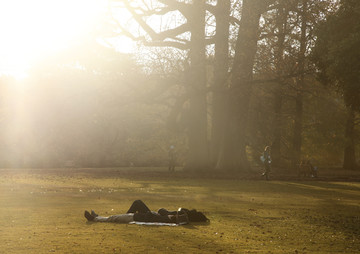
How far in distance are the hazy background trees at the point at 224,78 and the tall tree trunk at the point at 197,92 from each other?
0.07 meters

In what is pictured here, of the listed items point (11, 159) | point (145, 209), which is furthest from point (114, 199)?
point (11, 159)

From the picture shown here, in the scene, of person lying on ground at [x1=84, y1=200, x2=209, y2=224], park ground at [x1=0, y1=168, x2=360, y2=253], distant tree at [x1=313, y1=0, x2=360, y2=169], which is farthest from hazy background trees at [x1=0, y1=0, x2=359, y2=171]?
person lying on ground at [x1=84, y1=200, x2=209, y2=224]

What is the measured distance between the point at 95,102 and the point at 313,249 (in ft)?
119

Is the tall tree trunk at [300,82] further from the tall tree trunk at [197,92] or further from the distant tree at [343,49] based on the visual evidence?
the distant tree at [343,49]

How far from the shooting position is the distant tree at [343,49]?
70.0ft

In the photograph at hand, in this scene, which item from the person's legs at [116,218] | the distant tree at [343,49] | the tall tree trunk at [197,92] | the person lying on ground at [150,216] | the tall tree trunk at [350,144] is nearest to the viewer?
the person lying on ground at [150,216]

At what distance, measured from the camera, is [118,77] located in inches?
1586

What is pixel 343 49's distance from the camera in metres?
21.6

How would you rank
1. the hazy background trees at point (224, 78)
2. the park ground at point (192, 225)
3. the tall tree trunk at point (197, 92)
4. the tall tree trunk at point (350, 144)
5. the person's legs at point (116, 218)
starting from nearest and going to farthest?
the park ground at point (192, 225) < the person's legs at point (116, 218) < the hazy background trees at point (224, 78) < the tall tree trunk at point (197, 92) < the tall tree trunk at point (350, 144)

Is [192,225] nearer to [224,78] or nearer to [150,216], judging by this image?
[150,216]

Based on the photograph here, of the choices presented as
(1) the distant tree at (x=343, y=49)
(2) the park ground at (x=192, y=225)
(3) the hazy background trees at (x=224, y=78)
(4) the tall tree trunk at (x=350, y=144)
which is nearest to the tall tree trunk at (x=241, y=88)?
(3) the hazy background trees at (x=224, y=78)

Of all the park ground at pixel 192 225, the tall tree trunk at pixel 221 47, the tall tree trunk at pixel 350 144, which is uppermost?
the tall tree trunk at pixel 221 47

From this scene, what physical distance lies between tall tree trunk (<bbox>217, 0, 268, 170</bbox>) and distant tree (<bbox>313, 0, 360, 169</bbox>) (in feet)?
38.4

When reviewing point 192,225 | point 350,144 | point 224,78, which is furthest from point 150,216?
point 350,144
